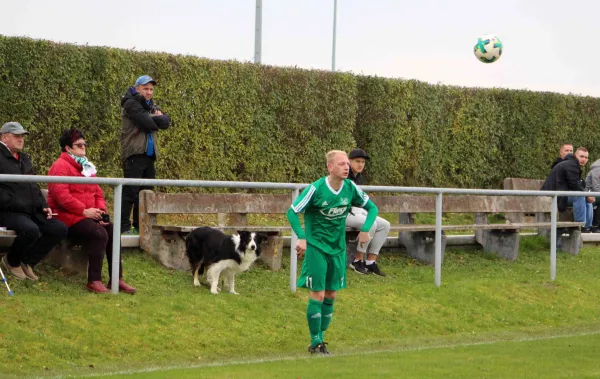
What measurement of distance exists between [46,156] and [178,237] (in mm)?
5220

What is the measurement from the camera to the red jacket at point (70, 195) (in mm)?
11828

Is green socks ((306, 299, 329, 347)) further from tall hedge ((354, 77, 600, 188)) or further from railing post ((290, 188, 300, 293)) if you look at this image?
tall hedge ((354, 77, 600, 188))

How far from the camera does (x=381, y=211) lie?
15695 millimetres

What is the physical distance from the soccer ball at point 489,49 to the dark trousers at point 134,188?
10.6 metres

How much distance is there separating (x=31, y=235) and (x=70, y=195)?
670 mm

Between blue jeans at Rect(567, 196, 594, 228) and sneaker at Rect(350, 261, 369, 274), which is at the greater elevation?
blue jeans at Rect(567, 196, 594, 228)

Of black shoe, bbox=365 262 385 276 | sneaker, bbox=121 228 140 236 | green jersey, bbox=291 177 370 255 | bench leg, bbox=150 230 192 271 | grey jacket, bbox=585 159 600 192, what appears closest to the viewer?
green jersey, bbox=291 177 370 255

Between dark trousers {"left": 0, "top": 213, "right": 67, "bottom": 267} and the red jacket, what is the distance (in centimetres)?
26

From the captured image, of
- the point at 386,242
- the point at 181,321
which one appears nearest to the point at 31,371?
the point at 181,321

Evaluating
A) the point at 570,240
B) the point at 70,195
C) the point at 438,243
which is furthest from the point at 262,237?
the point at 570,240

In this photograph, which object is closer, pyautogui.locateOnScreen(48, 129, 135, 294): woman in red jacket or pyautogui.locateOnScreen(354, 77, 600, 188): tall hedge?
pyautogui.locateOnScreen(48, 129, 135, 294): woman in red jacket

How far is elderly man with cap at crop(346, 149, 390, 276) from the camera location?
15.0 m

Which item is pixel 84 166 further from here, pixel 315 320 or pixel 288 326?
pixel 315 320

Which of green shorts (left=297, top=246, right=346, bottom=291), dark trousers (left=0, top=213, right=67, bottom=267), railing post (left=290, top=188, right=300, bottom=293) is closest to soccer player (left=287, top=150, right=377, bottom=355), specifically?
green shorts (left=297, top=246, right=346, bottom=291)
